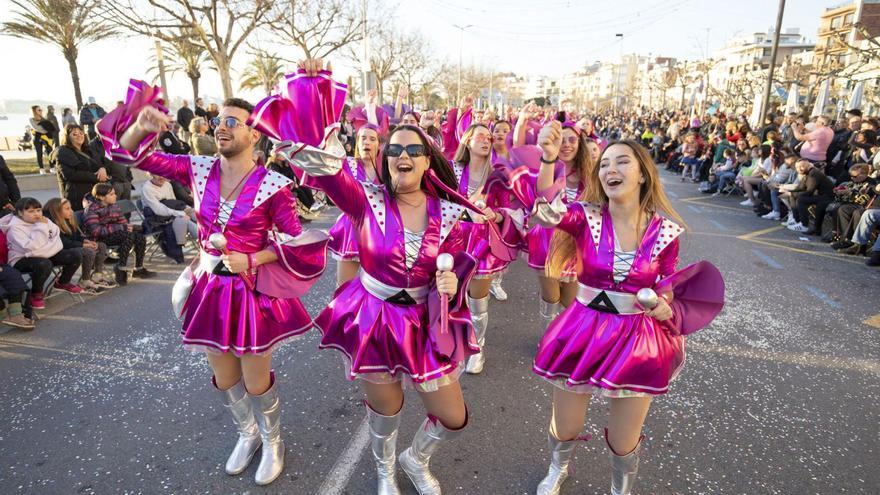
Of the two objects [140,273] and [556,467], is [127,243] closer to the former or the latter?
[140,273]

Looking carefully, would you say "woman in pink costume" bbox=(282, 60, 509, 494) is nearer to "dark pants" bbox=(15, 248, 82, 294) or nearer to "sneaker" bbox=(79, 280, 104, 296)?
"dark pants" bbox=(15, 248, 82, 294)

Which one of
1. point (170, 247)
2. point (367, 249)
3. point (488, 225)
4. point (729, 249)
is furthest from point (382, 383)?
point (729, 249)

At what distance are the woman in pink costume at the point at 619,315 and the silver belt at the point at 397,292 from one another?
2.26ft

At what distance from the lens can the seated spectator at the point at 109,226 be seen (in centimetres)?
643

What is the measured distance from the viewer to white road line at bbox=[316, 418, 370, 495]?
291 centimetres

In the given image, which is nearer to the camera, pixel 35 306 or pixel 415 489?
pixel 415 489

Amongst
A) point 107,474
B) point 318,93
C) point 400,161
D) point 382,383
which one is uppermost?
point 318,93

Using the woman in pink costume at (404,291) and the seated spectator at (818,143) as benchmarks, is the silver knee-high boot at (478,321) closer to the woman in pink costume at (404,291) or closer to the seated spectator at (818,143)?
the woman in pink costume at (404,291)

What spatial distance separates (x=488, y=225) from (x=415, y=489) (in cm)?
190

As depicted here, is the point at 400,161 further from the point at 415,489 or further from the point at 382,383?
the point at 415,489

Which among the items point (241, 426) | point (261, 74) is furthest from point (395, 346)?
point (261, 74)

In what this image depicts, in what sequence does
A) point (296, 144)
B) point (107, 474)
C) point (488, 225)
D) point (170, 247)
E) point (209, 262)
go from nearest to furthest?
1. point (296, 144)
2. point (209, 262)
3. point (107, 474)
4. point (488, 225)
5. point (170, 247)

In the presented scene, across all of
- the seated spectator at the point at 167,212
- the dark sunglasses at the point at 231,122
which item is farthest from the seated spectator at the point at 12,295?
the dark sunglasses at the point at 231,122

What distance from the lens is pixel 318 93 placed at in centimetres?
232
